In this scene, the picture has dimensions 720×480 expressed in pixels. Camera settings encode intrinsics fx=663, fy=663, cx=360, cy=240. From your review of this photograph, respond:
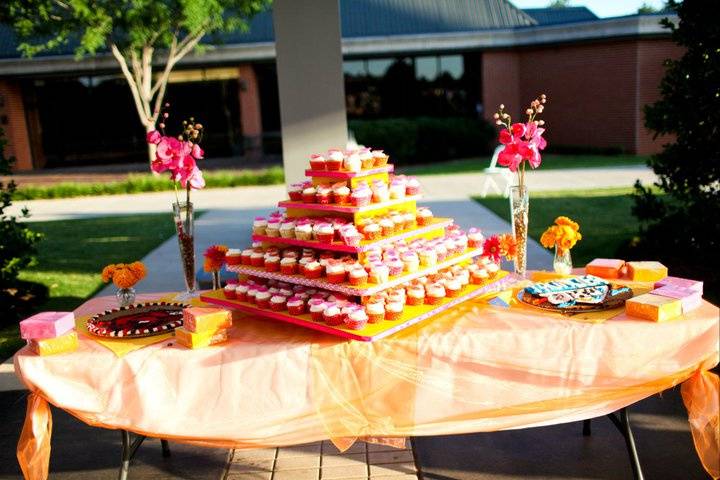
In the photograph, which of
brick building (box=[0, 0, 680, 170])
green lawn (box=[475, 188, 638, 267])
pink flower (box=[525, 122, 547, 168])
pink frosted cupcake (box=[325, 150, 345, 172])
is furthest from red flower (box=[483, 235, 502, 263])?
brick building (box=[0, 0, 680, 170])

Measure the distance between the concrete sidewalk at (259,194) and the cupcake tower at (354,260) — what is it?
10306 mm

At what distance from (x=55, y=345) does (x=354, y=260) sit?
4.60ft

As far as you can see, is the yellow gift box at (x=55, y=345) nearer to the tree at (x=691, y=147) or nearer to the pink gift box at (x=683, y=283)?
the pink gift box at (x=683, y=283)

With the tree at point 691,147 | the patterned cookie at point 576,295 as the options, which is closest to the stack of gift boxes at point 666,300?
the patterned cookie at point 576,295

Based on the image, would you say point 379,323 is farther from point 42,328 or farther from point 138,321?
point 42,328

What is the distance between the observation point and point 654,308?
3.01m

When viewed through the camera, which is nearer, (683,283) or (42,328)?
(42,328)

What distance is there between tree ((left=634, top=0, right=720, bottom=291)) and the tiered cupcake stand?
154 inches

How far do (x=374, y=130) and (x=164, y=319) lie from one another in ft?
60.1

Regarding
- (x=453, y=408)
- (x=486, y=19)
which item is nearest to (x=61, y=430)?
(x=453, y=408)

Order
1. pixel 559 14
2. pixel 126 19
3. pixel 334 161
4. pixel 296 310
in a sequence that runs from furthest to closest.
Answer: pixel 559 14 < pixel 126 19 < pixel 334 161 < pixel 296 310

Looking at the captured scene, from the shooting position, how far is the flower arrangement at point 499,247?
3569 mm

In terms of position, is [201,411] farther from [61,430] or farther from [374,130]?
[374,130]

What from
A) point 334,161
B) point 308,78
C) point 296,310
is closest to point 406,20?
point 308,78
